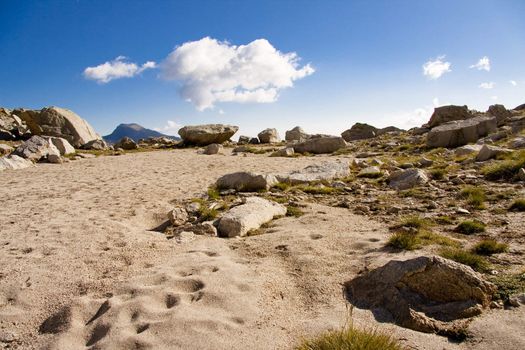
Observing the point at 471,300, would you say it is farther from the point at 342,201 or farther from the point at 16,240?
the point at 16,240

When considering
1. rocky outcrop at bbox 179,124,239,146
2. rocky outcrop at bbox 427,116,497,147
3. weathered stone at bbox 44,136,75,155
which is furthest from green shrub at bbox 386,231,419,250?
rocky outcrop at bbox 179,124,239,146

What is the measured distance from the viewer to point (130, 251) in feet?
23.3

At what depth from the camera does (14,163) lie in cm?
2006

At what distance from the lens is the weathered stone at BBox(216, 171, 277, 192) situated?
12602 millimetres

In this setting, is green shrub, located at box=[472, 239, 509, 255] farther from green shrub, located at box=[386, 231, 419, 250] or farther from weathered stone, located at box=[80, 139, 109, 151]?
weathered stone, located at box=[80, 139, 109, 151]

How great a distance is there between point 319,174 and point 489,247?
8306 mm

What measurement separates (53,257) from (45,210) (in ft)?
13.5

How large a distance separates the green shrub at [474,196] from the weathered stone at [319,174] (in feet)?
15.8

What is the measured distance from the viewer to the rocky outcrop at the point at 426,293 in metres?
4.51

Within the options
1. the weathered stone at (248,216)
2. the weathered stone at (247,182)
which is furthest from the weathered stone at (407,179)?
the weathered stone at (248,216)

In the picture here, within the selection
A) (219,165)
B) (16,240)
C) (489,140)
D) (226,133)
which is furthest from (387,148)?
(16,240)

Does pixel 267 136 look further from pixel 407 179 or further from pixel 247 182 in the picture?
pixel 407 179

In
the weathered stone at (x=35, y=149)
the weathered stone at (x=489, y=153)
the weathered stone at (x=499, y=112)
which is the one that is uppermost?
the weathered stone at (x=499, y=112)

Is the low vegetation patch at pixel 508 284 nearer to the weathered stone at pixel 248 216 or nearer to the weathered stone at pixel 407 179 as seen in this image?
the weathered stone at pixel 248 216
